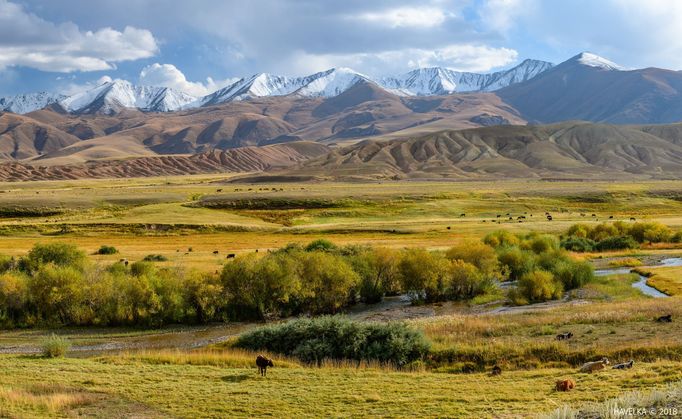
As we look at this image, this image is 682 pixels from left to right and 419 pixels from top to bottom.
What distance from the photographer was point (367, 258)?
55.1 m

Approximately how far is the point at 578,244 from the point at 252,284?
161 feet

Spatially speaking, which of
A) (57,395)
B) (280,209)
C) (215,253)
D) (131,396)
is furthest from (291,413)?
(280,209)

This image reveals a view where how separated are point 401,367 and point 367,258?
24778 millimetres

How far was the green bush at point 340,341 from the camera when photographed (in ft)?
104

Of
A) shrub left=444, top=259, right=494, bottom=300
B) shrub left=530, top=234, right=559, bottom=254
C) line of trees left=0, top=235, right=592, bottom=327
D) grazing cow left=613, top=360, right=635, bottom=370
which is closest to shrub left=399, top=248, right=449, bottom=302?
line of trees left=0, top=235, right=592, bottom=327

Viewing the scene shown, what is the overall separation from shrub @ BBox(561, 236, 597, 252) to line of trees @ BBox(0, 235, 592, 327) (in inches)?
831

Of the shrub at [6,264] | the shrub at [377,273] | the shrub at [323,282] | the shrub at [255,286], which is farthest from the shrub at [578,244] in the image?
the shrub at [6,264]

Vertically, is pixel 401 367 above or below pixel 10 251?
below

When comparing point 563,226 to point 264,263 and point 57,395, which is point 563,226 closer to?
point 264,263

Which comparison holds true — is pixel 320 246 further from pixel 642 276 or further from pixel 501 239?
pixel 642 276

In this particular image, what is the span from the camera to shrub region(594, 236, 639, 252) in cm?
8175

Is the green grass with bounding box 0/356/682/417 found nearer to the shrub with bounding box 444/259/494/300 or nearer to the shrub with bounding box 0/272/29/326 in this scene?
the shrub with bounding box 0/272/29/326

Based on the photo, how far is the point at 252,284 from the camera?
47.1 m

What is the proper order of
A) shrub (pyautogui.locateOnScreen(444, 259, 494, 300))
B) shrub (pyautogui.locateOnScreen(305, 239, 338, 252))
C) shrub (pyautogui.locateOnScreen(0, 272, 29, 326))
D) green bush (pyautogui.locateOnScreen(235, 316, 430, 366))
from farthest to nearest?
1. shrub (pyautogui.locateOnScreen(305, 239, 338, 252))
2. shrub (pyautogui.locateOnScreen(444, 259, 494, 300))
3. shrub (pyautogui.locateOnScreen(0, 272, 29, 326))
4. green bush (pyautogui.locateOnScreen(235, 316, 430, 366))
